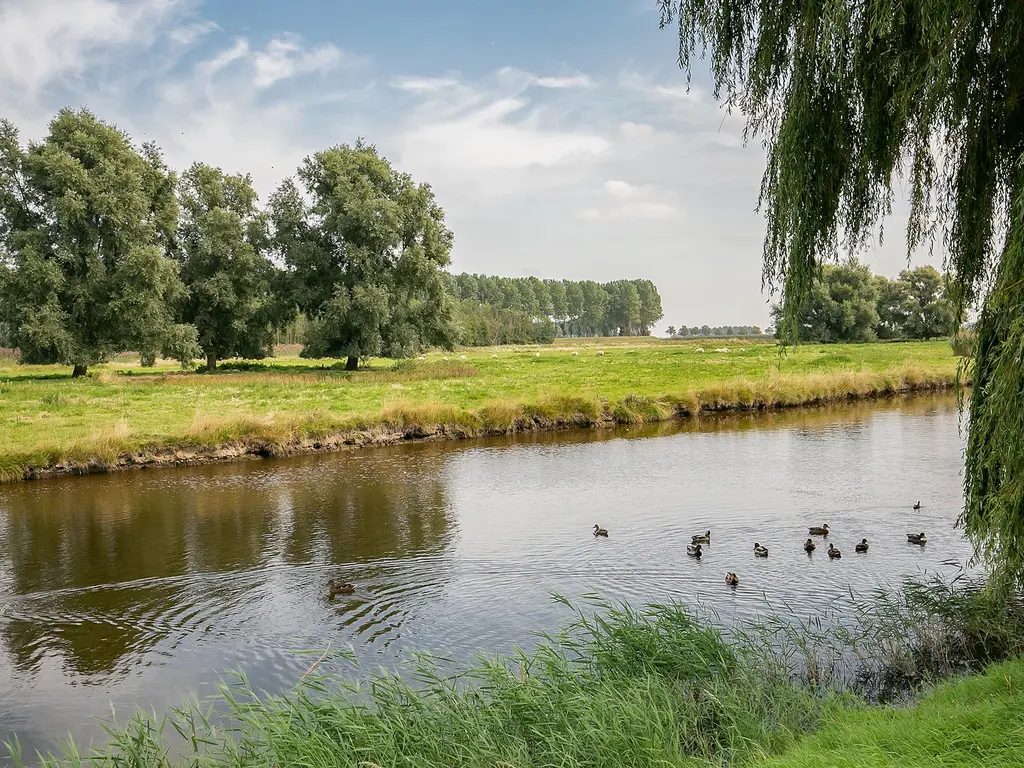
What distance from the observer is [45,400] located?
28.5 meters

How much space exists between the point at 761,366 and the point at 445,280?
806 inches

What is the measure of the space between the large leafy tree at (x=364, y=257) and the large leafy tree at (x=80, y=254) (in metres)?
7.81

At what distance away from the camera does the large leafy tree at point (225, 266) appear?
4700cm

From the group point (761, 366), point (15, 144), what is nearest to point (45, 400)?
point (15, 144)

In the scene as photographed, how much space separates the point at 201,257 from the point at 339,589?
4075 cm

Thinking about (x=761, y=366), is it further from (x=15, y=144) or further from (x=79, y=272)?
(x=15, y=144)

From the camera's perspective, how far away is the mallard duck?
1170cm

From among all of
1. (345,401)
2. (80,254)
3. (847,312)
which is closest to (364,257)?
(80,254)

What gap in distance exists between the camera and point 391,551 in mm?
14016

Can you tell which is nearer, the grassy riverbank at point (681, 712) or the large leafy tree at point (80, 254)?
the grassy riverbank at point (681, 712)

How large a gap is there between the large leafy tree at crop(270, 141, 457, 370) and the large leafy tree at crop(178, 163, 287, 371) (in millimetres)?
2112

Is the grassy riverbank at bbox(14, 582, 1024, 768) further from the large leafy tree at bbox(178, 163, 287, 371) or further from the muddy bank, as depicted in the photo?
the large leafy tree at bbox(178, 163, 287, 371)

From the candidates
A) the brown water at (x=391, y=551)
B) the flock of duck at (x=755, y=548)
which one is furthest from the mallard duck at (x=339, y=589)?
the brown water at (x=391, y=551)

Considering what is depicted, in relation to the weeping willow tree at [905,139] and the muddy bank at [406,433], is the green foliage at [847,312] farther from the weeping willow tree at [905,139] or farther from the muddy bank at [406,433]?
the weeping willow tree at [905,139]
